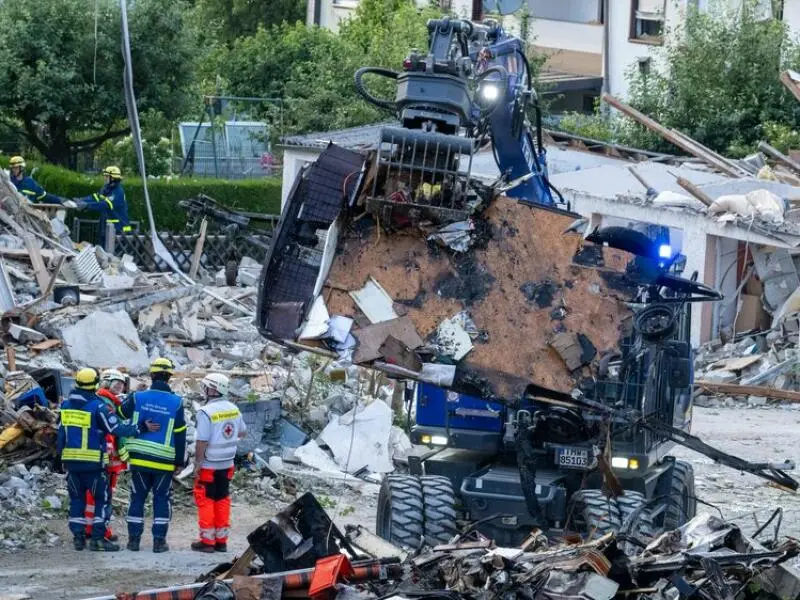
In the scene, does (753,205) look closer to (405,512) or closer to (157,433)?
(157,433)

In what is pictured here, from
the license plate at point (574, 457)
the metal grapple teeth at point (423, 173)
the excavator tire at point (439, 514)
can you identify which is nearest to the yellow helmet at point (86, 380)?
the excavator tire at point (439, 514)

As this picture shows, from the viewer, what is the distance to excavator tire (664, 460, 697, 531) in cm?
1249

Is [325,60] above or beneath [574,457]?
above

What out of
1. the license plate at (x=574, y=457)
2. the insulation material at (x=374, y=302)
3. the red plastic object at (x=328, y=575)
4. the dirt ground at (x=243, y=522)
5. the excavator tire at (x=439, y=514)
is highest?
the insulation material at (x=374, y=302)

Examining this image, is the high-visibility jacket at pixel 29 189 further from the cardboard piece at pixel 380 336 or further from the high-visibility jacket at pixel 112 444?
the cardboard piece at pixel 380 336

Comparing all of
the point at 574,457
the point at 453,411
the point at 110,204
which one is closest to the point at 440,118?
the point at 453,411

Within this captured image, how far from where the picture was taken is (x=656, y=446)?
12.0 meters

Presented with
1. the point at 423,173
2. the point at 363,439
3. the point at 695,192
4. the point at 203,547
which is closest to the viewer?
the point at 423,173

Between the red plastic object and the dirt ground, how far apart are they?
232cm

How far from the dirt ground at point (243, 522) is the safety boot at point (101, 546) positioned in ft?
0.32

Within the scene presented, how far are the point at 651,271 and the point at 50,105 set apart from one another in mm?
22525

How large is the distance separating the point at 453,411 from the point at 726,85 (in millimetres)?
27006

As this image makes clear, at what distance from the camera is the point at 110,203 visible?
24.6 metres

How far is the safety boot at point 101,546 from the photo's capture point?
12.6 metres
